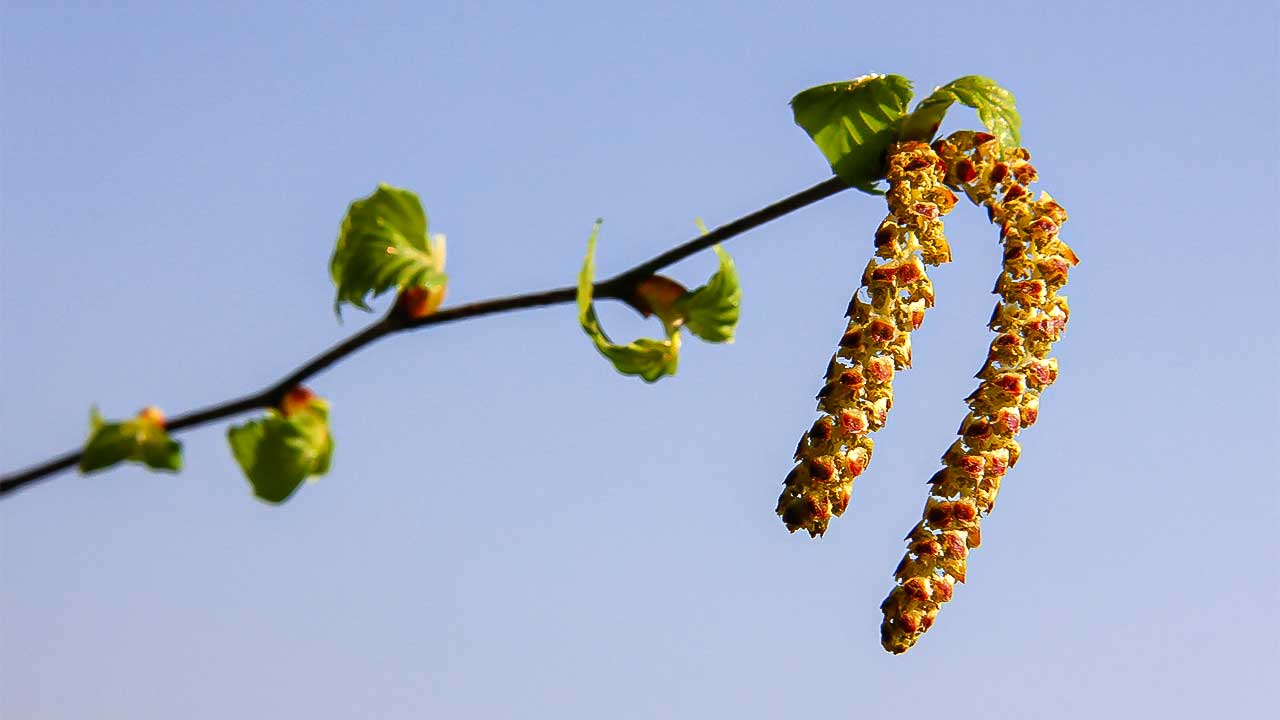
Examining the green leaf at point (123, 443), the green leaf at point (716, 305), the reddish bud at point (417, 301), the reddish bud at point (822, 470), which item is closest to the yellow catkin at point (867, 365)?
the reddish bud at point (822, 470)

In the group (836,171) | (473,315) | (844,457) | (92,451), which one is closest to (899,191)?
(836,171)

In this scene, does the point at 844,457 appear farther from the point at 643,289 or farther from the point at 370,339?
the point at 370,339

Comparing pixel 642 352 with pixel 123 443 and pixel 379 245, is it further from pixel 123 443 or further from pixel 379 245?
pixel 123 443

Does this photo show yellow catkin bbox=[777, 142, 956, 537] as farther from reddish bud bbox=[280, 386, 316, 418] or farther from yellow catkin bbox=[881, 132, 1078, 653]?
reddish bud bbox=[280, 386, 316, 418]

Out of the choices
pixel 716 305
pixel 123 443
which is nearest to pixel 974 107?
pixel 716 305

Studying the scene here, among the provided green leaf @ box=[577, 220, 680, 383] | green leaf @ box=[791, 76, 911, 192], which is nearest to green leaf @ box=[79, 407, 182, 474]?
green leaf @ box=[577, 220, 680, 383]

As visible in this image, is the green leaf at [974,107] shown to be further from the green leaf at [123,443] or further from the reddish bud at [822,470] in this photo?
the green leaf at [123,443]

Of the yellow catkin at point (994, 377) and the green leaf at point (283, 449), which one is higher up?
the yellow catkin at point (994, 377)
